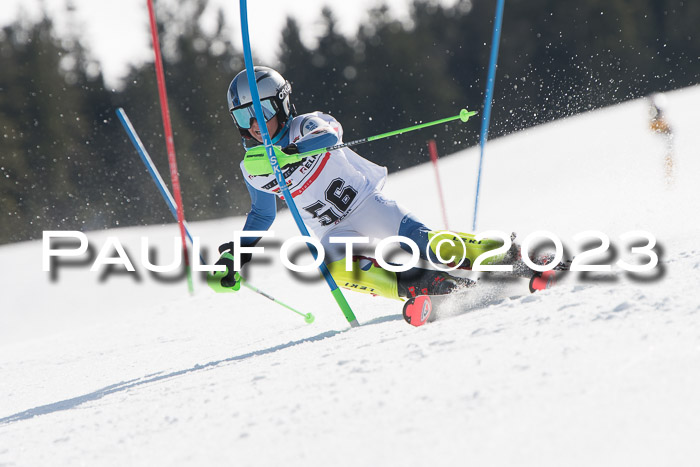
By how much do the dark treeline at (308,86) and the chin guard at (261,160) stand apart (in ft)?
63.0

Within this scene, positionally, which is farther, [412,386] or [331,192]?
[331,192]

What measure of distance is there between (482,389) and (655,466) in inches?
22.7

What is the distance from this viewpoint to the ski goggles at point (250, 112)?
12.4 ft

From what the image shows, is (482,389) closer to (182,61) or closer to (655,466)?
(655,466)

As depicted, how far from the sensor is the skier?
3666 millimetres

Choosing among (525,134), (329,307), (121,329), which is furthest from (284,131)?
(525,134)

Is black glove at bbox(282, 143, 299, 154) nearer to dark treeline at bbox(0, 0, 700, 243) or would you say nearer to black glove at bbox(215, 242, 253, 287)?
black glove at bbox(215, 242, 253, 287)

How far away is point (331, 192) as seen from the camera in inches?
151

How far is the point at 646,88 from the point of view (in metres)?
29.6

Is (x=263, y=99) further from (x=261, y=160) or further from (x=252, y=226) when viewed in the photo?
(x=252, y=226)

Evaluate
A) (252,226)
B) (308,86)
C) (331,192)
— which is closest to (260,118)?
(331,192)

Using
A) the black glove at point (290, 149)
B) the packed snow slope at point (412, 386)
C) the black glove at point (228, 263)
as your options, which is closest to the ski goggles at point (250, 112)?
the black glove at point (290, 149)

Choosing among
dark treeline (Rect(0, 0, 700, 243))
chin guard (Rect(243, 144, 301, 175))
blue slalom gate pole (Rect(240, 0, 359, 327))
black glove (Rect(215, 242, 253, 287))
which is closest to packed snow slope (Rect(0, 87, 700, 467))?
black glove (Rect(215, 242, 253, 287))

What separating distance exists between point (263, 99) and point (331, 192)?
572 millimetres
